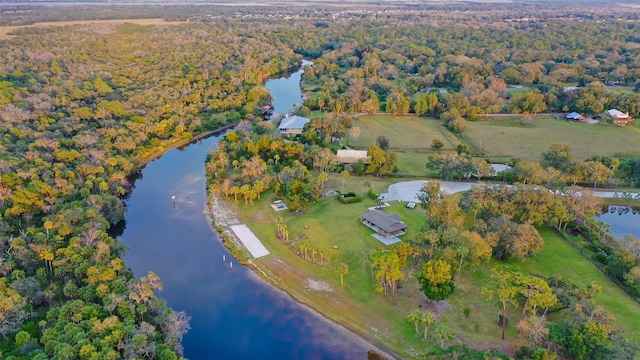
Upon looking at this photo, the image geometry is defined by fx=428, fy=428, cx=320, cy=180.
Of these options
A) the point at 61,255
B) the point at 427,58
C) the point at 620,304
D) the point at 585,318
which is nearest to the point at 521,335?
the point at 585,318

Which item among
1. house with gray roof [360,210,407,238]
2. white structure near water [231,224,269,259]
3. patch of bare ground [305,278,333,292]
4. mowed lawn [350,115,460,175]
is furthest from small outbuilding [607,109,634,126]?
white structure near water [231,224,269,259]

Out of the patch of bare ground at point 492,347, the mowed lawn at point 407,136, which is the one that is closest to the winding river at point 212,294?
the patch of bare ground at point 492,347

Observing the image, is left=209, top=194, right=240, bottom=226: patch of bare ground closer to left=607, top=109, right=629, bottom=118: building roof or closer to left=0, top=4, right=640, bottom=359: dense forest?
left=0, top=4, right=640, bottom=359: dense forest

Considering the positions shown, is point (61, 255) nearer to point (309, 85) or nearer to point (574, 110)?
point (309, 85)

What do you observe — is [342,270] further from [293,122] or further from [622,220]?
[293,122]

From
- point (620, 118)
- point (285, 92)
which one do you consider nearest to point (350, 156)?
point (285, 92)

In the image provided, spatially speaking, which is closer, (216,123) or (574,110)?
(216,123)

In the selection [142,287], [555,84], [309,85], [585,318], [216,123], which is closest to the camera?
[585,318]

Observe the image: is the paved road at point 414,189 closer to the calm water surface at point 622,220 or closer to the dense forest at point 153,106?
the calm water surface at point 622,220

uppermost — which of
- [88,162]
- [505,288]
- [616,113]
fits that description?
[88,162]
